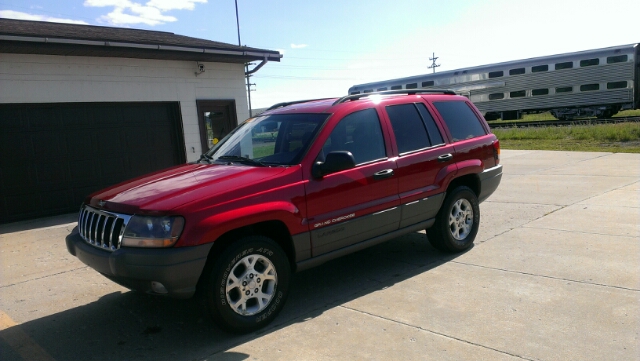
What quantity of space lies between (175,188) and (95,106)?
6.83 metres

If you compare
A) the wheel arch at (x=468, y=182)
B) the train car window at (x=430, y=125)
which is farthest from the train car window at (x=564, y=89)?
the train car window at (x=430, y=125)

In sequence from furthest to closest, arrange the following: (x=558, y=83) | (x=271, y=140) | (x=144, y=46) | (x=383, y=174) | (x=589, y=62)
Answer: (x=558, y=83)
(x=589, y=62)
(x=144, y=46)
(x=271, y=140)
(x=383, y=174)

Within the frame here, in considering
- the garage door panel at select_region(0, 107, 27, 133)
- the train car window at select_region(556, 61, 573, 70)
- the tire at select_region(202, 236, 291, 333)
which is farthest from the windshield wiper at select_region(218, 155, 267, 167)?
the train car window at select_region(556, 61, 573, 70)

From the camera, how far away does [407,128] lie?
5.36m

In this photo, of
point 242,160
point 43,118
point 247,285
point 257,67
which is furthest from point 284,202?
point 257,67

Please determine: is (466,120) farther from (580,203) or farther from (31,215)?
(31,215)

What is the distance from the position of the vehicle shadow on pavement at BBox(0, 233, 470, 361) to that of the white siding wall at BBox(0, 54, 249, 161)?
5.79m

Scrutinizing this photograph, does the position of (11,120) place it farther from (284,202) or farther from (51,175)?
(284,202)

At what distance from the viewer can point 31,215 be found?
9.06m

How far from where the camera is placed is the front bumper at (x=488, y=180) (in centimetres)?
610

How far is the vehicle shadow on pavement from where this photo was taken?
379cm

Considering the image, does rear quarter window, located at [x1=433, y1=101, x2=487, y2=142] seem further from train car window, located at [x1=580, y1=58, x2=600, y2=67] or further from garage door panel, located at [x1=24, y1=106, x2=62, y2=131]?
train car window, located at [x1=580, y1=58, x2=600, y2=67]

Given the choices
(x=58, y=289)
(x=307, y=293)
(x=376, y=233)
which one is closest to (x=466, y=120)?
(x=376, y=233)

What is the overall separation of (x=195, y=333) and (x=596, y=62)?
29.0 m
